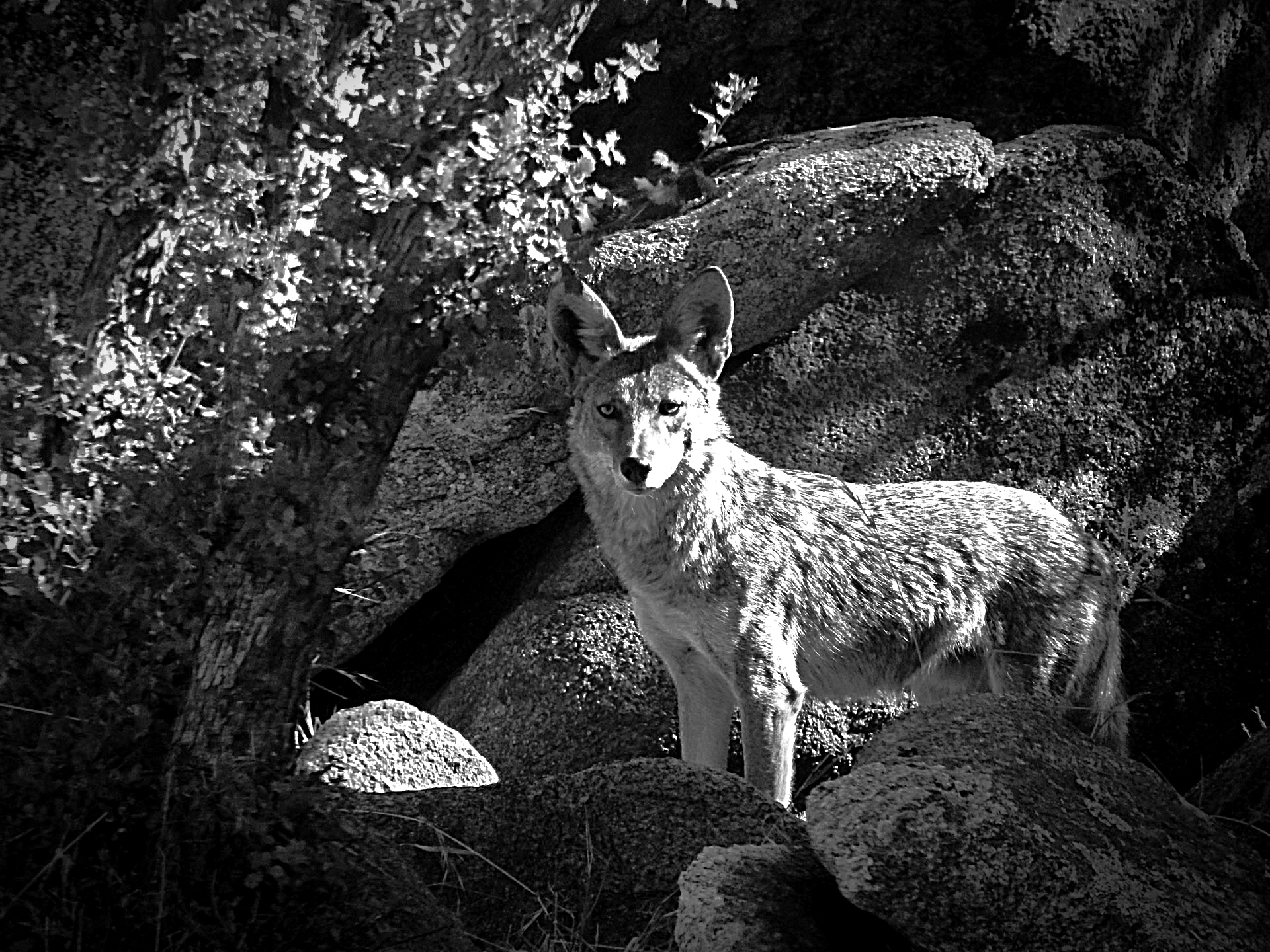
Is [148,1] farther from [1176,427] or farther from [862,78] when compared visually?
[1176,427]

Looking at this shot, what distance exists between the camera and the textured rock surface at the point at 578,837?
17.1ft

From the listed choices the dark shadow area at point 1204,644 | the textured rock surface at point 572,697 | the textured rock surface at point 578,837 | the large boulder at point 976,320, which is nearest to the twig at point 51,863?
the textured rock surface at point 578,837

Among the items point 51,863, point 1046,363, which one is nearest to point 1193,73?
point 1046,363

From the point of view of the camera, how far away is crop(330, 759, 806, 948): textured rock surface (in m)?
5.20

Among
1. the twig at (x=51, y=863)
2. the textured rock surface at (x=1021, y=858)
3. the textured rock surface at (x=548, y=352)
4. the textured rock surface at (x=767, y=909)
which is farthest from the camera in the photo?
the textured rock surface at (x=548, y=352)

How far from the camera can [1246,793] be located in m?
5.89

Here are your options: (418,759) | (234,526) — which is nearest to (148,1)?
(234,526)

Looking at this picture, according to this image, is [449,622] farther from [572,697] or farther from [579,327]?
[579,327]

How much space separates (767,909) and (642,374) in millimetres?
2963

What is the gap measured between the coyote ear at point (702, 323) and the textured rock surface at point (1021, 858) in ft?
8.90

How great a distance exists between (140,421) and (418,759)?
7.08 feet

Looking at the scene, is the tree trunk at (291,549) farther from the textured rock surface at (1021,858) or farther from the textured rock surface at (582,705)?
the textured rock surface at (1021,858)

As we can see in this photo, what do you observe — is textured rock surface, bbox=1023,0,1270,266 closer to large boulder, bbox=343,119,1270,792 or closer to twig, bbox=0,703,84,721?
large boulder, bbox=343,119,1270,792

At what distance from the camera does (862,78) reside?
386 inches
